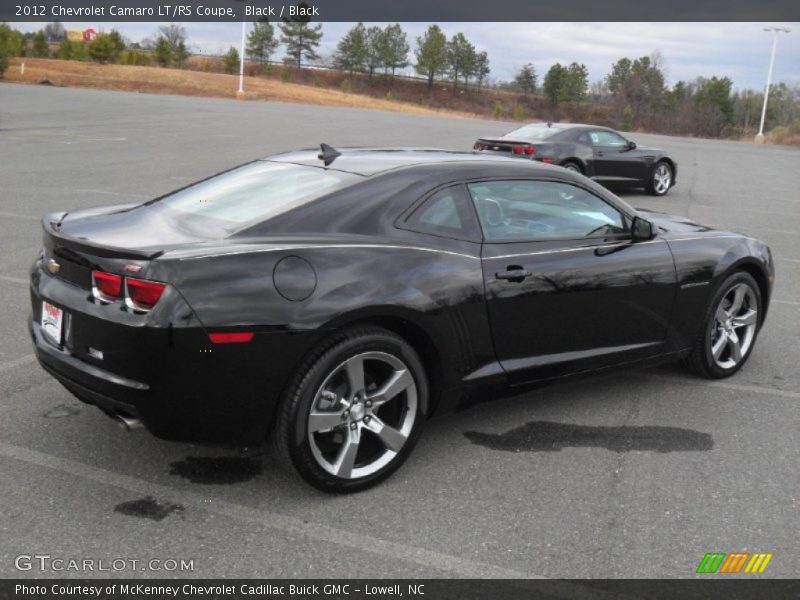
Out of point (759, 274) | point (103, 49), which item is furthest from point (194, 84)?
point (759, 274)

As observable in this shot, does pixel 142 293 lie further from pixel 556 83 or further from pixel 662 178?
pixel 556 83

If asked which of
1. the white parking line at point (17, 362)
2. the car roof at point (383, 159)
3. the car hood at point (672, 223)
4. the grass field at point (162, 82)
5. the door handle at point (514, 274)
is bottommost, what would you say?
the white parking line at point (17, 362)

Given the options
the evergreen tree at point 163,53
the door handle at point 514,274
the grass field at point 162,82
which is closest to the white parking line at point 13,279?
the door handle at point 514,274

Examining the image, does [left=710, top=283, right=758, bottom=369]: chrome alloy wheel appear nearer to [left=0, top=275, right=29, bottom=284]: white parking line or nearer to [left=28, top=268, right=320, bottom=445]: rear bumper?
[left=28, top=268, right=320, bottom=445]: rear bumper

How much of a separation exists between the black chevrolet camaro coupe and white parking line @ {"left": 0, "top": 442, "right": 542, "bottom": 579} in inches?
10.2

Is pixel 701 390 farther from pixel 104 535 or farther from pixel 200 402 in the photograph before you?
pixel 104 535

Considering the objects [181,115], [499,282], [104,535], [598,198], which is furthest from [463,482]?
[181,115]

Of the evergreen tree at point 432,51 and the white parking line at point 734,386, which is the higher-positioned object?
the evergreen tree at point 432,51

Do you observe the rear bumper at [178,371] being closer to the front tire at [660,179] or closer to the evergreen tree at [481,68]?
the front tire at [660,179]

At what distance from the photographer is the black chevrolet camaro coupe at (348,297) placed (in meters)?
A: 3.37

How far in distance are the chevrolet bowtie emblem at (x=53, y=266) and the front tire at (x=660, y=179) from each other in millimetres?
14403

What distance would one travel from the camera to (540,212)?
181 inches

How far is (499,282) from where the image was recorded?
163 inches
